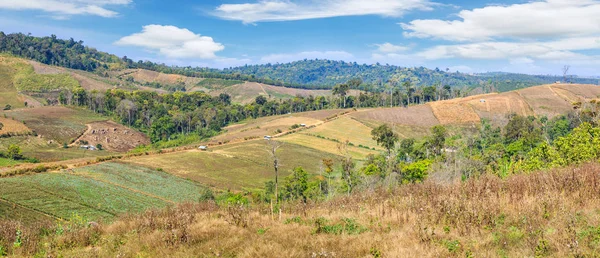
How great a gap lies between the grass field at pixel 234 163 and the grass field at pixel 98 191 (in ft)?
15.7

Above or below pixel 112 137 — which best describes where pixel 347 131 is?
above

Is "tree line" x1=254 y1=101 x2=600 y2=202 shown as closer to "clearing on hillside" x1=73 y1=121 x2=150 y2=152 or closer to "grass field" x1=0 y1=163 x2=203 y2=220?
"grass field" x1=0 y1=163 x2=203 y2=220

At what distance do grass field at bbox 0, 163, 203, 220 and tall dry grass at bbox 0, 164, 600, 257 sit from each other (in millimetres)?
32933

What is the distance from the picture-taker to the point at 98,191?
5691cm

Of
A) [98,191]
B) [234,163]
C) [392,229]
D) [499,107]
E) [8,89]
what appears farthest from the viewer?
[8,89]

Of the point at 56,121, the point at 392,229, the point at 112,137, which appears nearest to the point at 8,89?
the point at 56,121

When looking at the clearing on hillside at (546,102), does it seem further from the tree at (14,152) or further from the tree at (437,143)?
the tree at (14,152)

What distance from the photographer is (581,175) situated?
42.5 ft

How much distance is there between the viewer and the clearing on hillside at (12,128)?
9606 centimetres

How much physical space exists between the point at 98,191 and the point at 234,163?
32.4 metres

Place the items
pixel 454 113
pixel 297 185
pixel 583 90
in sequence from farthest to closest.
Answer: pixel 583 90 → pixel 454 113 → pixel 297 185

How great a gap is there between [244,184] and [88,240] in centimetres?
6251

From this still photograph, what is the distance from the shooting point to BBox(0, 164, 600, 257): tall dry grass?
9375mm

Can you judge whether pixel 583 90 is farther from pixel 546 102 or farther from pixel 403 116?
pixel 403 116
